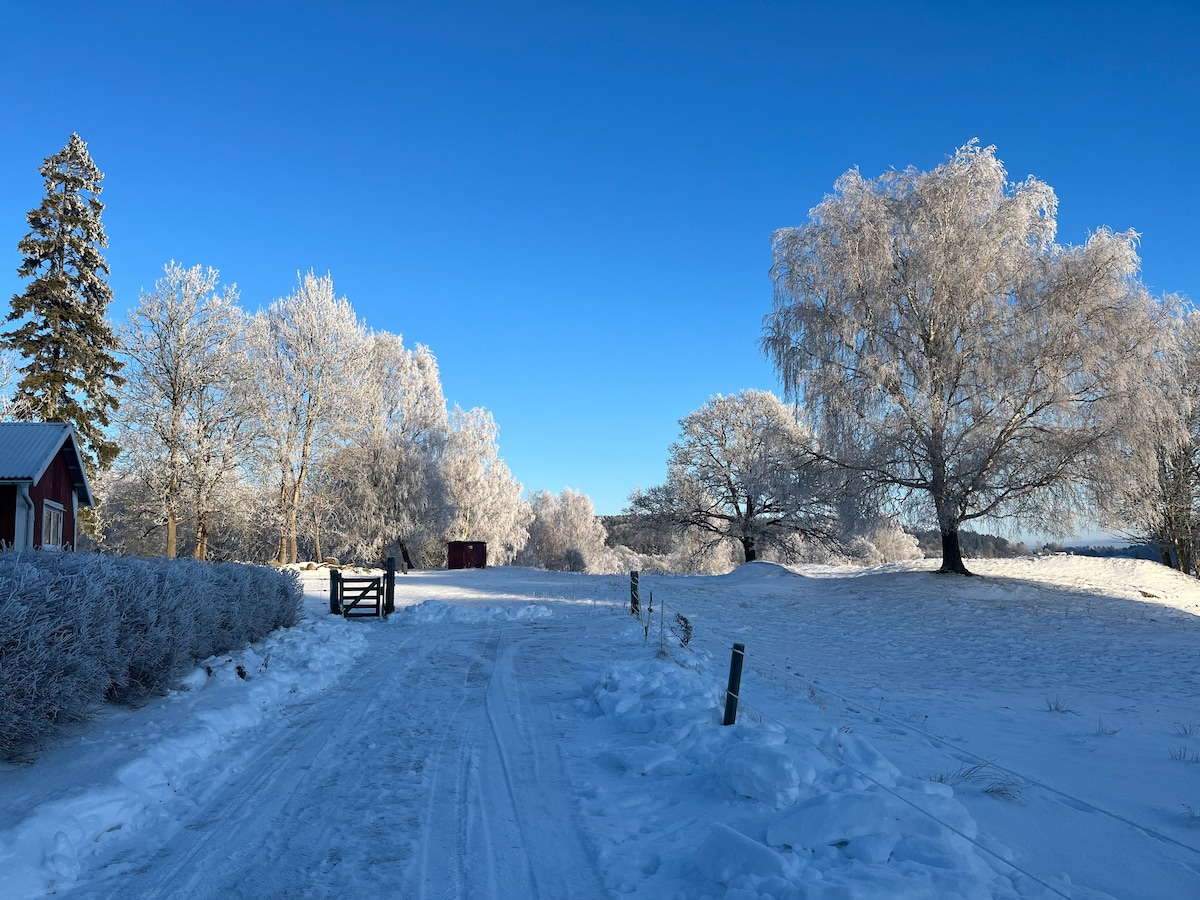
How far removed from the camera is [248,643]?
1036cm

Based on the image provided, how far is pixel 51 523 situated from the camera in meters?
19.6

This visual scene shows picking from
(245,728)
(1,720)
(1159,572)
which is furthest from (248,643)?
(1159,572)

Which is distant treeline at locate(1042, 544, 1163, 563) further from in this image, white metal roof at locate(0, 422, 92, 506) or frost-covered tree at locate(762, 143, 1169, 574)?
white metal roof at locate(0, 422, 92, 506)

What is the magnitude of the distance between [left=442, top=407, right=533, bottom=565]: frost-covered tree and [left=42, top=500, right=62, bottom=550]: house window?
21131 millimetres

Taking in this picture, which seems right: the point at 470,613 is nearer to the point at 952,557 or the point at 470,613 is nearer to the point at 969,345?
the point at 952,557

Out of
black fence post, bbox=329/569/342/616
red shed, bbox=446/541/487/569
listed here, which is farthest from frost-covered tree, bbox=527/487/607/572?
black fence post, bbox=329/569/342/616

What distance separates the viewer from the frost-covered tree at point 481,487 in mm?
42000

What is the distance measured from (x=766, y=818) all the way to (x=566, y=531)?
204ft

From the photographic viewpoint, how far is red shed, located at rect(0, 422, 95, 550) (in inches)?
685

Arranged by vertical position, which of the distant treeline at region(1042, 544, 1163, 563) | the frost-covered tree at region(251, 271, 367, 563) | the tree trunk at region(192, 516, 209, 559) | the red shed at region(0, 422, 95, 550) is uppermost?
the frost-covered tree at region(251, 271, 367, 563)

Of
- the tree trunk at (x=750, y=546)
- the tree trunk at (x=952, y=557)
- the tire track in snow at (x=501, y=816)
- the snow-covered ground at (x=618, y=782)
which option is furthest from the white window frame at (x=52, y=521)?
the tree trunk at (x=750, y=546)

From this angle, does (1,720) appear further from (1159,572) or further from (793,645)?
(1159,572)

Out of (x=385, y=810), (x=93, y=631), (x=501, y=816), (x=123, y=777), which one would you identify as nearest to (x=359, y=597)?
(x=93, y=631)

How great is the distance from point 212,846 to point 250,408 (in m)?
29.5
